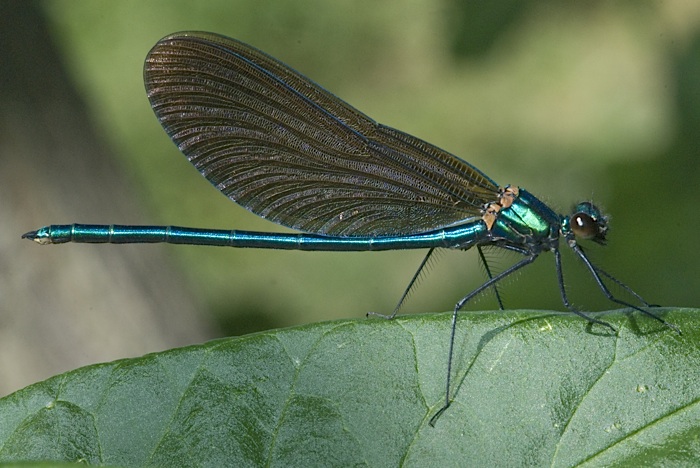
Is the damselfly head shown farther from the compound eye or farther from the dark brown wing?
the dark brown wing

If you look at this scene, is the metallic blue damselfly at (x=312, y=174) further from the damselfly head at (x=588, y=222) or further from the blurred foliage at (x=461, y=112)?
the blurred foliage at (x=461, y=112)

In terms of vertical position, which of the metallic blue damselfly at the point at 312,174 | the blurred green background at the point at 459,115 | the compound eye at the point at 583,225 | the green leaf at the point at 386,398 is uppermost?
the blurred green background at the point at 459,115

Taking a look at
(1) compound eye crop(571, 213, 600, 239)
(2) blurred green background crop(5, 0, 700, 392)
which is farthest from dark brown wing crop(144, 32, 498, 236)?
(2) blurred green background crop(5, 0, 700, 392)

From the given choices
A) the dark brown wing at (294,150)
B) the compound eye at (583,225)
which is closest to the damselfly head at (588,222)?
the compound eye at (583,225)

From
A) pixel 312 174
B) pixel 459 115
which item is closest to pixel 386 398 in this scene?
pixel 312 174

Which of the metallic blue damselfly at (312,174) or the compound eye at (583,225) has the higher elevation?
the metallic blue damselfly at (312,174)

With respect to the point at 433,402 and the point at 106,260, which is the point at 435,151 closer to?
the point at 433,402
